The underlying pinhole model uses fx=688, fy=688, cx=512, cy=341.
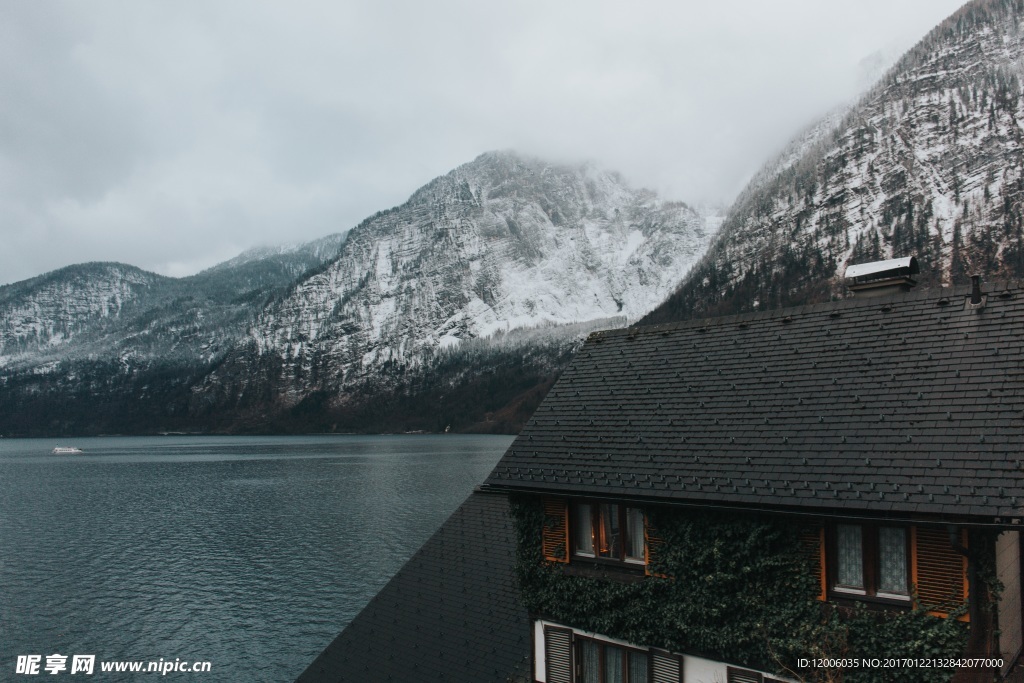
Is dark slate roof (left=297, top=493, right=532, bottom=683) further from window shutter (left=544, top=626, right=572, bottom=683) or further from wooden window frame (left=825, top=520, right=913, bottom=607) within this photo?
wooden window frame (left=825, top=520, right=913, bottom=607)

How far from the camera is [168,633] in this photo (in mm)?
43281

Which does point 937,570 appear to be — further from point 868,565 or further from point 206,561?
point 206,561

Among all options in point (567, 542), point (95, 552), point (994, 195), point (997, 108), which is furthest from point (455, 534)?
point (997, 108)

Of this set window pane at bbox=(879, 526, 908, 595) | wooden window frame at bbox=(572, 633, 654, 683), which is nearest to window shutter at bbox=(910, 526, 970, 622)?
window pane at bbox=(879, 526, 908, 595)

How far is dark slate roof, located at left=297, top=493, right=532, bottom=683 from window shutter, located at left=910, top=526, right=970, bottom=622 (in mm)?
12056

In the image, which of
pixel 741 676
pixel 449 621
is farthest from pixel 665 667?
pixel 449 621

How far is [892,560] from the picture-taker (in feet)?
36.9

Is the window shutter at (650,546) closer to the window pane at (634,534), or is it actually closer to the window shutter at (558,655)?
the window pane at (634,534)

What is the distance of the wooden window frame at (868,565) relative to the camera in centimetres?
1098

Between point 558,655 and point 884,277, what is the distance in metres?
11.9

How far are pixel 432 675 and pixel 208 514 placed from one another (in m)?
74.4

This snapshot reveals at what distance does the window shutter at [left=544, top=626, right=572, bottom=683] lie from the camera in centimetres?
1523

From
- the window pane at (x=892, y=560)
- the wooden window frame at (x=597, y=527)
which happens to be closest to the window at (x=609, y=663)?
the wooden window frame at (x=597, y=527)

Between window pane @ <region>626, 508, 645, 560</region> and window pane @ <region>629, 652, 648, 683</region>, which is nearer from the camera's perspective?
window pane @ <region>629, 652, 648, 683</region>
